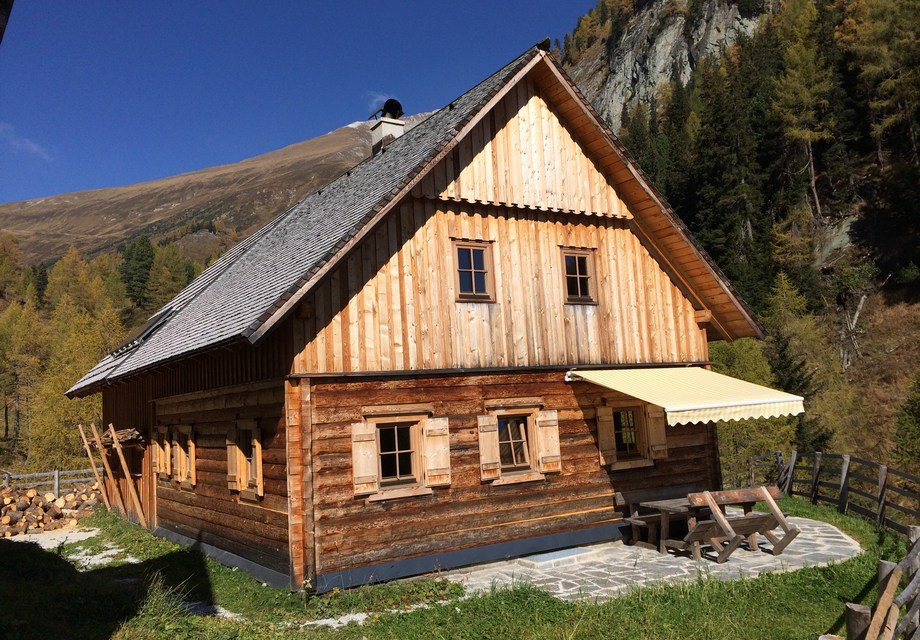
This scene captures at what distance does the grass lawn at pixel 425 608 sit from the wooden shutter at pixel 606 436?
3.83m

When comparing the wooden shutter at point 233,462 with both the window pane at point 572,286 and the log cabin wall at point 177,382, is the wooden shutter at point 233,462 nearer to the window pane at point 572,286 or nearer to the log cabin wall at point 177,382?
the log cabin wall at point 177,382

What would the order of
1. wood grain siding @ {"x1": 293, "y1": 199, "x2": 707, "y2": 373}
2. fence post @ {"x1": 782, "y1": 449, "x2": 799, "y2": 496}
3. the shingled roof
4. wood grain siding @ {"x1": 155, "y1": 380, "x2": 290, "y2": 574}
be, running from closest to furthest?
1. the shingled roof
2. wood grain siding @ {"x1": 155, "y1": 380, "x2": 290, "y2": 574}
3. wood grain siding @ {"x1": 293, "y1": 199, "x2": 707, "y2": 373}
4. fence post @ {"x1": 782, "y1": 449, "x2": 799, "y2": 496}

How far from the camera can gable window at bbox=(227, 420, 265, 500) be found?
1136cm

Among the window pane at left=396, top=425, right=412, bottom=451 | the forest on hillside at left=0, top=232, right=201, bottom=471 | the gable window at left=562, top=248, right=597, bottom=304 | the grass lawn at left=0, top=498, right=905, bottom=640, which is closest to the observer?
the grass lawn at left=0, top=498, right=905, bottom=640

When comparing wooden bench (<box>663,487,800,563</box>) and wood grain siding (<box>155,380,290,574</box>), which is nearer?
wood grain siding (<box>155,380,290,574</box>)

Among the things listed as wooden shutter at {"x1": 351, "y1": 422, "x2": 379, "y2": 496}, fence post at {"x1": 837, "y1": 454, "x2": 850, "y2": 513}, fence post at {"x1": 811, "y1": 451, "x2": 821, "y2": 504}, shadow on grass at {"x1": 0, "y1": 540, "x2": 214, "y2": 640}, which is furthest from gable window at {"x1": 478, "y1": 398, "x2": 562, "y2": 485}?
fence post at {"x1": 811, "y1": 451, "x2": 821, "y2": 504}

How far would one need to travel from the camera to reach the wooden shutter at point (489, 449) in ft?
38.7

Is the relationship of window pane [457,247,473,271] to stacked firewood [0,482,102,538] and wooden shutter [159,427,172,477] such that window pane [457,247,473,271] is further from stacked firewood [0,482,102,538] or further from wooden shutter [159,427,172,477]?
stacked firewood [0,482,102,538]

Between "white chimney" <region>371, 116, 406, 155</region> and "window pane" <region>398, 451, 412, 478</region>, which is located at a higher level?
"white chimney" <region>371, 116, 406, 155</region>

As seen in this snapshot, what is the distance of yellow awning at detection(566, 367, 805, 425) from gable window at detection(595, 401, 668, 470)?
0.77 meters

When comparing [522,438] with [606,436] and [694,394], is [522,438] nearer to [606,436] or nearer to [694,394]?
[606,436]

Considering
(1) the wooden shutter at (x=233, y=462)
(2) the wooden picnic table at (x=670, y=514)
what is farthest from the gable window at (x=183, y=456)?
(2) the wooden picnic table at (x=670, y=514)

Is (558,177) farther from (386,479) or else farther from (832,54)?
(832,54)

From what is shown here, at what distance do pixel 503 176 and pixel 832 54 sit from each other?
55168 millimetres
